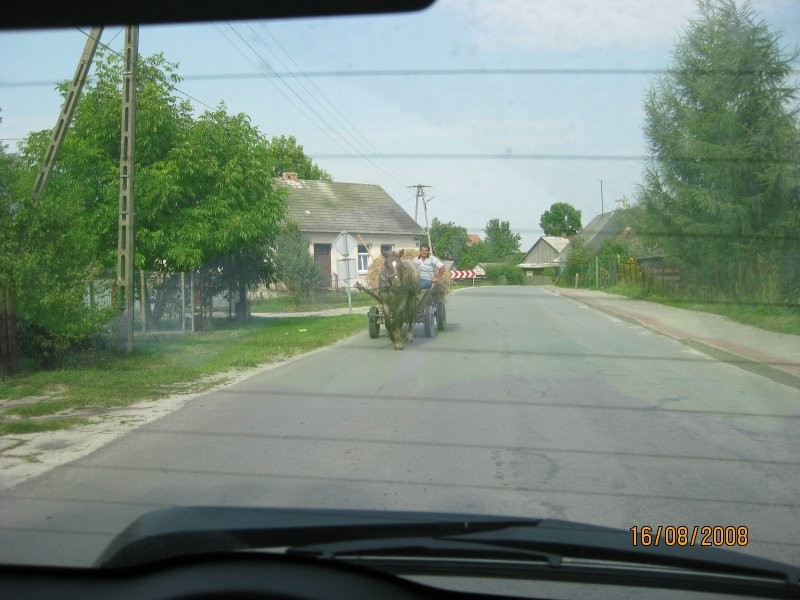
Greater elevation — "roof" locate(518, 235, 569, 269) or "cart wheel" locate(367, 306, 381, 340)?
"roof" locate(518, 235, 569, 269)

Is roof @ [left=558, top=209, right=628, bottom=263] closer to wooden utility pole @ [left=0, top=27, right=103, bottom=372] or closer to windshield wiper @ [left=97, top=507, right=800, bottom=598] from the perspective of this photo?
wooden utility pole @ [left=0, top=27, right=103, bottom=372]

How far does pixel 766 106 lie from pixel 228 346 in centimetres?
1382

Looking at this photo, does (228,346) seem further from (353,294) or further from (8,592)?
(353,294)

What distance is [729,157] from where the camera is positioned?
67.6ft

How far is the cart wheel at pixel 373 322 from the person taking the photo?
18438 mm

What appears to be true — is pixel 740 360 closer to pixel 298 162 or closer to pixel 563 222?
pixel 563 222

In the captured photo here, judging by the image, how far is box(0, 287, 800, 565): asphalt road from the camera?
5.66 m

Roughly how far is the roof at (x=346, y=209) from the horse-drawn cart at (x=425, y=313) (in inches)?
904

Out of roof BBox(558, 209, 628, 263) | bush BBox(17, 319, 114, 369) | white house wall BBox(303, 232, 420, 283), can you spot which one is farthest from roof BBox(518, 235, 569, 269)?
bush BBox(17, 319, 114, 369)

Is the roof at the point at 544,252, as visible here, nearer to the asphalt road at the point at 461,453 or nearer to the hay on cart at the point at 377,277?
the hay on cart at the point at 377,277

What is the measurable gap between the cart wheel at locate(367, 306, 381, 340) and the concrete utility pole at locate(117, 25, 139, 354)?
532 cm

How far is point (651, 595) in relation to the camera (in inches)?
124
